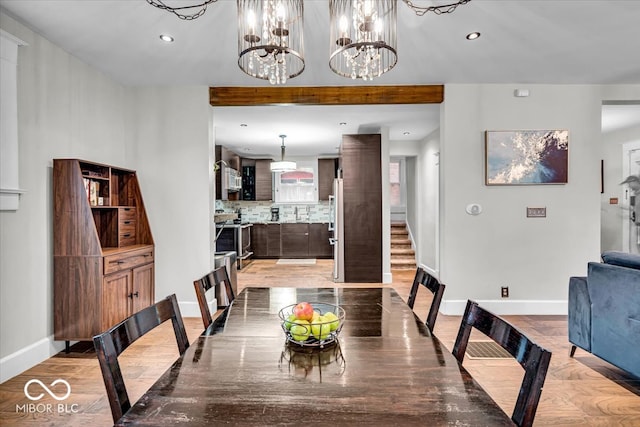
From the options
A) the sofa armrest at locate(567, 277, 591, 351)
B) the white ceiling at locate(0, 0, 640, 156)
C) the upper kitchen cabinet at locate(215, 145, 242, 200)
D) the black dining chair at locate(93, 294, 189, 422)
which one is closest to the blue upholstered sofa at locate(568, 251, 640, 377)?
the sofa armrest at locate(567, 277, 591, 351)

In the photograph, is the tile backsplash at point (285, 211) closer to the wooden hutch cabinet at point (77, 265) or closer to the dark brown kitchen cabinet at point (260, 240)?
the dark brown kitchen cabinet at point (260, 240)

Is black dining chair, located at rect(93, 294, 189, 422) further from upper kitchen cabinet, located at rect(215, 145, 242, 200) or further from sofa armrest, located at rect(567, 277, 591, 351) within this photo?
upper kitchen cabinet, located at rect(215, 145, 242, 200)

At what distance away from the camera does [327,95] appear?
3908 millimetres

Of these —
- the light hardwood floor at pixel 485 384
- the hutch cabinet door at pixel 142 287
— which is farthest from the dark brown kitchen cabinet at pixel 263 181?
the light hardwood floor at pixel 485 384

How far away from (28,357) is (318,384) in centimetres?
281

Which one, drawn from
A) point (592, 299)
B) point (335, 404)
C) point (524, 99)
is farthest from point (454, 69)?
point (335, 404)

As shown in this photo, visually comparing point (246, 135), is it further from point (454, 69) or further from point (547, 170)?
point (547, 170)

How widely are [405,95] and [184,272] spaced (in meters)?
3.21

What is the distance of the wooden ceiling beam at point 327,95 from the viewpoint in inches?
154

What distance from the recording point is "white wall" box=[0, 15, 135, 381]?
2516 millimetres

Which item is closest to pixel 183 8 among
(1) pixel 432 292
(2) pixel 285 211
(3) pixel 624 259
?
(1) pixel 432 292

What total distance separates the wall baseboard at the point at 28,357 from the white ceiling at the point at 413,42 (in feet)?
7.99

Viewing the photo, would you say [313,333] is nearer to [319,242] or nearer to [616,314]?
[616,314]

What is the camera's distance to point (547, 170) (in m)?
3.89
